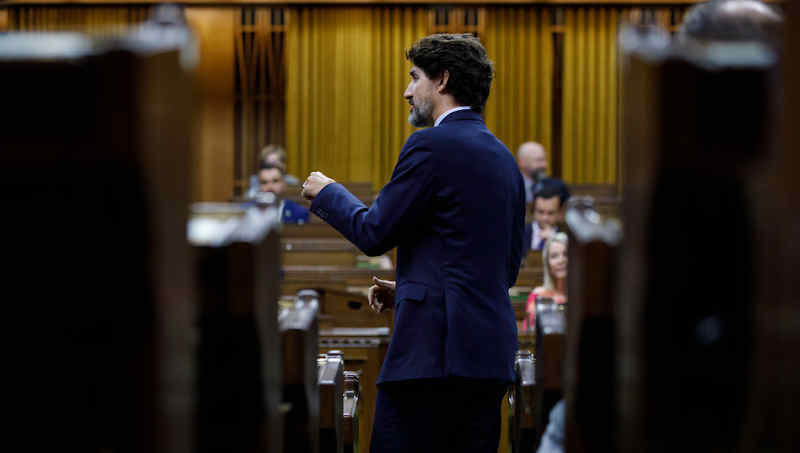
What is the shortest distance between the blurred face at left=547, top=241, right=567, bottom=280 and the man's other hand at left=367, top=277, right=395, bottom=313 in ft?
5.65

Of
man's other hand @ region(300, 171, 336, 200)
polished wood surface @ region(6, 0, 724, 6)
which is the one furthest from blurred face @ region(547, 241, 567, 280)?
polished wood surface @ region(6, 0, 724, 6)

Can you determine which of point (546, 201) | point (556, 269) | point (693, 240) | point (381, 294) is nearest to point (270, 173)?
point (546, 201)

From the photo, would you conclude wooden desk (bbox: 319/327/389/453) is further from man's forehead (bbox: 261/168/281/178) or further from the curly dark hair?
man's forehead (bbox: 261/168/281/178)

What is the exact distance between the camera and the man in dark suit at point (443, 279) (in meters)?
1.91

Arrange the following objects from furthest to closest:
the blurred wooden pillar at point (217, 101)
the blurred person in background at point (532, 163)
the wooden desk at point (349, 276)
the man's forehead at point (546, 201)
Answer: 1. the blurred wooden pillar at point (217, 101)
2. the blurred person in background at point (532, 163)
3. the man's forehead at point (546, 201)
4. the wooden desk at point (349, 276)

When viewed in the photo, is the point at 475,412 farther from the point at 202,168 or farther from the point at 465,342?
the point at 202,168

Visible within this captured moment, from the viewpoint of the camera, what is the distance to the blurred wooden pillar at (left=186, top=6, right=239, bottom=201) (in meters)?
11.0

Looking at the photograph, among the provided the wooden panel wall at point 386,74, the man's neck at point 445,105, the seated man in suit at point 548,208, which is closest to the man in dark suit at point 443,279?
the man's neck at point 445,105

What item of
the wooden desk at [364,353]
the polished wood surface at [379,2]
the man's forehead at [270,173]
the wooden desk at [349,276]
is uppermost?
the polished wood surface at [379,2]

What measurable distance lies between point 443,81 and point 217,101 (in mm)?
9478

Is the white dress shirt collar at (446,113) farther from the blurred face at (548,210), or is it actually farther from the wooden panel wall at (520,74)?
the wooden panel wall at (520,74)

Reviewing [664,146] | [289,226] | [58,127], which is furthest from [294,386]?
[289,226]

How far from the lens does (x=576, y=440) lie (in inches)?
45.6

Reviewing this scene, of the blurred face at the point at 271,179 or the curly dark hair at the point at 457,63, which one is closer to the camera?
the curly dark hair at the point at 457,63
